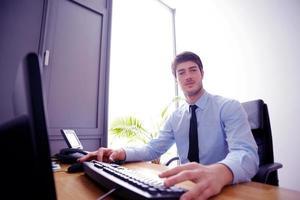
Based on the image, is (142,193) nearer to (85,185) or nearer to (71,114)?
(85,185)

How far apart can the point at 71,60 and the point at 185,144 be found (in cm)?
131

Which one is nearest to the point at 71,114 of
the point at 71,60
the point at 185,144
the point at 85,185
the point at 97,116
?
the point at 97,116

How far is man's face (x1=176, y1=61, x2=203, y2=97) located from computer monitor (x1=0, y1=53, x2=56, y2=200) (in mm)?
1276

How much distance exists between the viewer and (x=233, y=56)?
2.96m

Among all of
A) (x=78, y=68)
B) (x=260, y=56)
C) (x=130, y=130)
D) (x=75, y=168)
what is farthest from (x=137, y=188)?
(x=260, y=56)

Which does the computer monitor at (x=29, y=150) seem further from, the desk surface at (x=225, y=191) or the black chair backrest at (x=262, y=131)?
the black chair backrest at (x=262, y=131)

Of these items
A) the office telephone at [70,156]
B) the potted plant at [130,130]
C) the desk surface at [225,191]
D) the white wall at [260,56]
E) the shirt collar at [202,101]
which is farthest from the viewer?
the potted plant at [130,130]

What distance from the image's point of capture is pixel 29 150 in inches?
9.4

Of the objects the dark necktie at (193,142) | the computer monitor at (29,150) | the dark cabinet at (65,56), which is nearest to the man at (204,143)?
the dark necktie at (193,142)

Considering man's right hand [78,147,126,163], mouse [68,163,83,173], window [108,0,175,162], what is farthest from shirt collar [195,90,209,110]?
window [108,0,175,162]

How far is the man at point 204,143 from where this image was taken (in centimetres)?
60

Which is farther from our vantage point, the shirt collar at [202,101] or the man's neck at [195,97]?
the man's neck at [195,97]

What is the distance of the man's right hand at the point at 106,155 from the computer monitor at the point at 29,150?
29.9 inches

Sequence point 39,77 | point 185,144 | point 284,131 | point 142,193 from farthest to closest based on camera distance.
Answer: point 284,131, point 185,144, point 142,193, point 39,77
